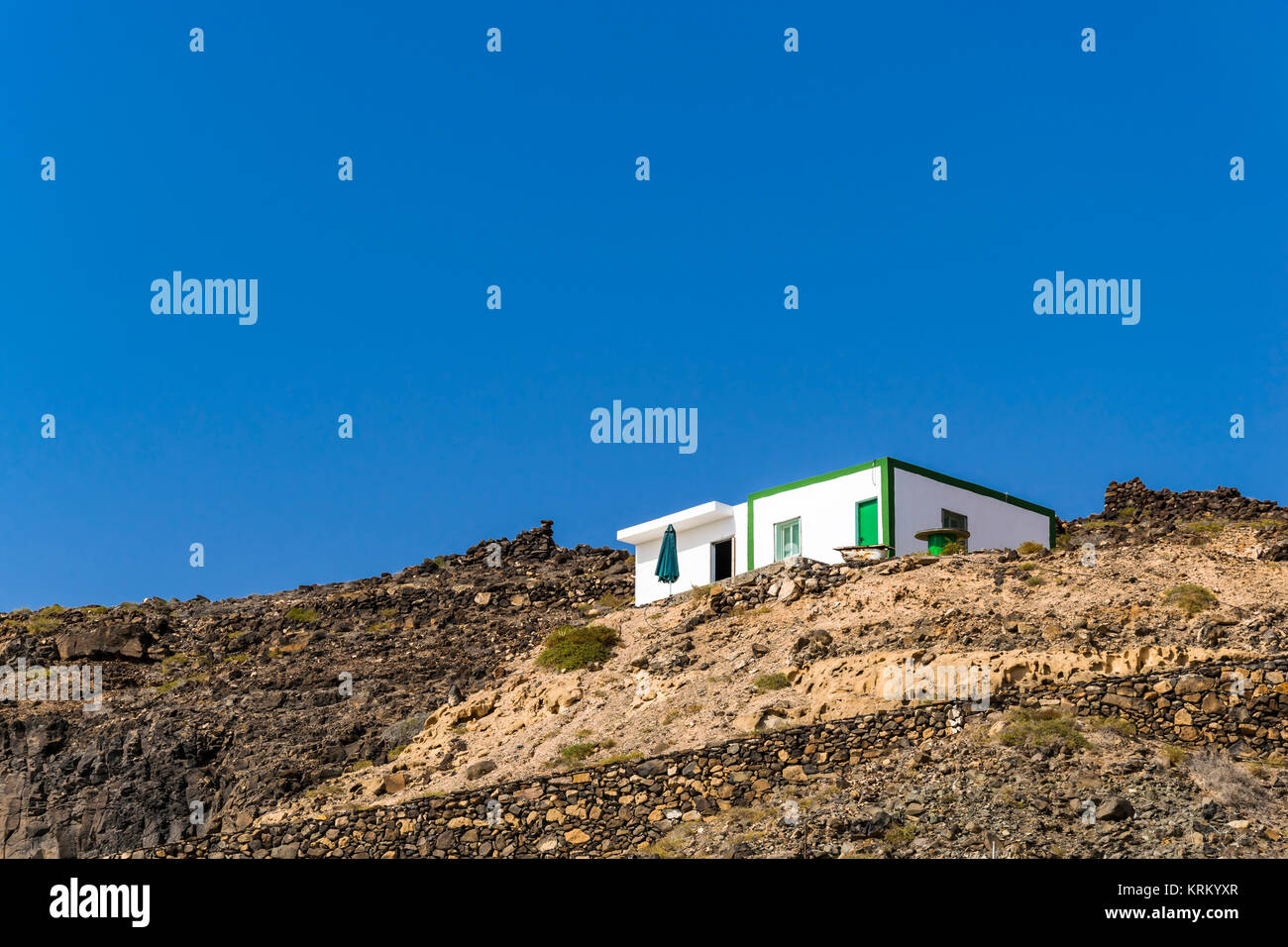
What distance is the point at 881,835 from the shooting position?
874 inches

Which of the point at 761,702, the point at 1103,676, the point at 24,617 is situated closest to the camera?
the point at 1103,676

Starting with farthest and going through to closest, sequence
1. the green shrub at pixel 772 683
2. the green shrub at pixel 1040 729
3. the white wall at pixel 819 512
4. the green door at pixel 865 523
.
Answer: the white wall at pixel 819 512
the green door at pixel 865 523
the green shrub at pixel 772 683
the green shrub at pixel 1040 729

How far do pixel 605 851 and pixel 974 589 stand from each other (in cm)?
1241

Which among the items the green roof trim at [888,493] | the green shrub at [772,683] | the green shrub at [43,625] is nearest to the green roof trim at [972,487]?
the green roof trim at [888,493]

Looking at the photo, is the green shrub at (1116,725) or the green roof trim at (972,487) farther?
the green roof trim at (972,487)

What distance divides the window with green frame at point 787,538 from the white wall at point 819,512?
144 millimetres

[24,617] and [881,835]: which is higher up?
[24,617]

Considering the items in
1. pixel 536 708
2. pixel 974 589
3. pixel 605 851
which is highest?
pixel 974 589

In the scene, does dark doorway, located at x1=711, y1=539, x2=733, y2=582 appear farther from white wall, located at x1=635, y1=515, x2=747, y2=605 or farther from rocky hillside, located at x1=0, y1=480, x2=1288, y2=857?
rocky hillside, located at x1=0, y1=480, x2=1288, y2=857

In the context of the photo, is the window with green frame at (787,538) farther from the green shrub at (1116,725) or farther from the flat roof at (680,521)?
the green shrub at (1116,725)

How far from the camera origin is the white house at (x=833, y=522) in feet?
123

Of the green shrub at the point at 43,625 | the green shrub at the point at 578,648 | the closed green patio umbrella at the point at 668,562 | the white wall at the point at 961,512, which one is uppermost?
the white wall at the point at 961,512
